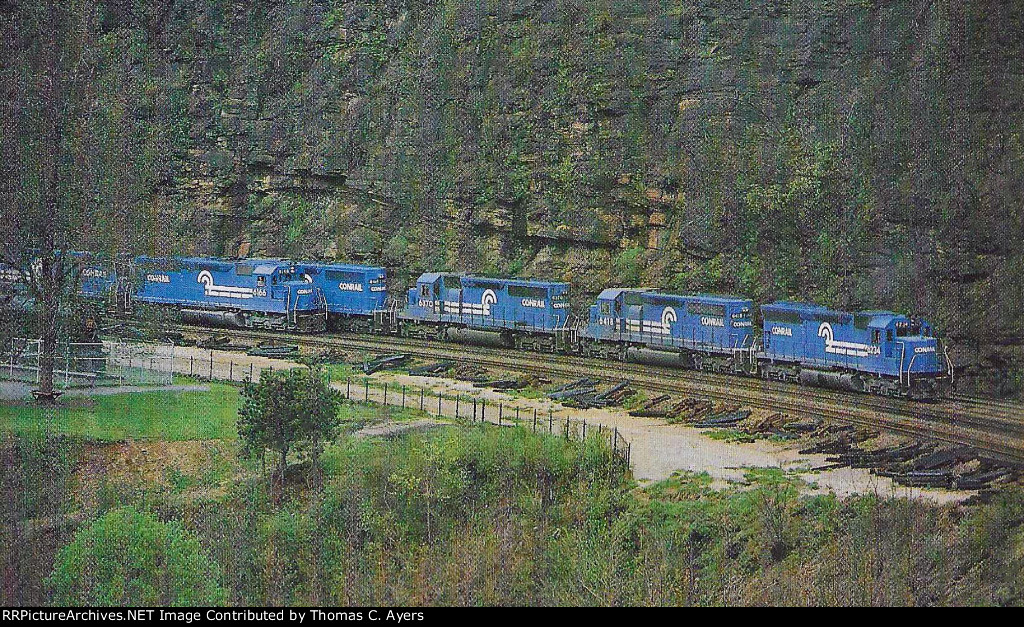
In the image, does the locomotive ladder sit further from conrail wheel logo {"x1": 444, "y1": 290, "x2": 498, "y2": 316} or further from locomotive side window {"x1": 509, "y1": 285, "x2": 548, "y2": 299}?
locomotive side window {"x1": 509, "y1": 285, "x2": 548, "y2": 299}

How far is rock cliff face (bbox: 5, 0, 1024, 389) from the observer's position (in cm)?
1278

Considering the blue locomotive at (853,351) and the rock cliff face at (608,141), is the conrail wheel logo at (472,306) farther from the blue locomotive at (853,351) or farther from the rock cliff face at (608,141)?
the blue locomotive at (853,351)

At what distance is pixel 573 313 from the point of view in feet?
51.1

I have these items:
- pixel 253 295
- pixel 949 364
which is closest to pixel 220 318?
pixel 253 295

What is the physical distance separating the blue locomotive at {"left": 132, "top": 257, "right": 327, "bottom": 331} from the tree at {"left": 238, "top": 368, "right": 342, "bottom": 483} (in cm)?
531

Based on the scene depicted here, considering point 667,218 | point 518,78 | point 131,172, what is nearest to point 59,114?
point 131,172

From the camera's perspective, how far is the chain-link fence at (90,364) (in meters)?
12.3

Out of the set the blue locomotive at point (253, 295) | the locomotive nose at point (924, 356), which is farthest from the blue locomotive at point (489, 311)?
the locomotive nose at point (924, 356)

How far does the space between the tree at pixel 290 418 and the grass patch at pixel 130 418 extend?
1.40 ft

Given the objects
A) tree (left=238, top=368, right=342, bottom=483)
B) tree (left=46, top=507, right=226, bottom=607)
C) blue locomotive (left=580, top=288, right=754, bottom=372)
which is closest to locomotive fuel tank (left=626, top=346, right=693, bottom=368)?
blue locomotive (left=580, top=288, right=754, bottom=372)

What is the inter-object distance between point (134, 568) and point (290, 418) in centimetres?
215

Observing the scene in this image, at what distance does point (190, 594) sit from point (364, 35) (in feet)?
31.5

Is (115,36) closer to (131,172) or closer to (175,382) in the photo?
(131,172)

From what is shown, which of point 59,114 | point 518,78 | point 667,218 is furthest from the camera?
point 518,78
